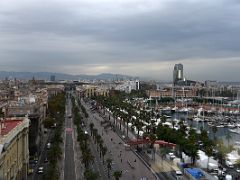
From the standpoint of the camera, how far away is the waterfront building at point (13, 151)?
2650 cm

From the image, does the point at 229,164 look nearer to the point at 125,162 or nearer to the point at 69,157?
the point at 125,162

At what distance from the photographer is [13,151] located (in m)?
30.4

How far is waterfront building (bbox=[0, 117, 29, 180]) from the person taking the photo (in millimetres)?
26498

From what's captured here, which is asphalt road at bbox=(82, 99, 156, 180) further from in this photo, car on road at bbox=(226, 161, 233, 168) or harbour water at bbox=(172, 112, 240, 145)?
harbour water at bbox=(172, 112, 240, 145)

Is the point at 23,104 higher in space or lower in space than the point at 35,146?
higher

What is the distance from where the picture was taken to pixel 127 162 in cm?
4428

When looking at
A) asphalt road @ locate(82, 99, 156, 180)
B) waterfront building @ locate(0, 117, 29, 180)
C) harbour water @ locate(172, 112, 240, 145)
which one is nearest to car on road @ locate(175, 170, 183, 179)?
asphalt road @ locate(82, 99, 156, 180)

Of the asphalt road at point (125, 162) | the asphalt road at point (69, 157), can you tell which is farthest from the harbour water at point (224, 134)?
the asphalt road at point (69, 157)

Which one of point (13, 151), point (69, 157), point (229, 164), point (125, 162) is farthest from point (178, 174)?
point (13, 151)

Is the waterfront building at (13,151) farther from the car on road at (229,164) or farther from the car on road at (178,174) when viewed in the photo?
the car on road at (229,164)

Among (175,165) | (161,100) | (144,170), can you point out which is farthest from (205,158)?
(161,100)

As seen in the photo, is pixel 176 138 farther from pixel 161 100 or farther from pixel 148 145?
pixel 161 100

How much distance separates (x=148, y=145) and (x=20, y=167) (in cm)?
2338

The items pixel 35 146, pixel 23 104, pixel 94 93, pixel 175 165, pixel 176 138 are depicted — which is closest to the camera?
pixel 175 165
